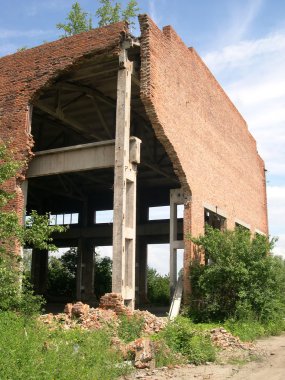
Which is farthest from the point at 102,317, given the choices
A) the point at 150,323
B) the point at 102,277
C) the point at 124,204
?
the point at 102,277

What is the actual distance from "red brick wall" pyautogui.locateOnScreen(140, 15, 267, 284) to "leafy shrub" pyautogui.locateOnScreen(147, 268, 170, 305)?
783cm

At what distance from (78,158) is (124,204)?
299 cm

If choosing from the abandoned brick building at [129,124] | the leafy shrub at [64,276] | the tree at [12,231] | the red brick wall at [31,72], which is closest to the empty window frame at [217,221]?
the abandoned brick building at [129,124]

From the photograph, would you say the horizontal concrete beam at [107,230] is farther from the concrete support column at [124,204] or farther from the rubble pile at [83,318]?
the rubble pile at [83,318]

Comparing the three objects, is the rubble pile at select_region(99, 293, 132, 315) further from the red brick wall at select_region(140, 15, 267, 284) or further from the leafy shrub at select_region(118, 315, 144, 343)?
the red brick wall at select_region(140, 15, 267, 284)

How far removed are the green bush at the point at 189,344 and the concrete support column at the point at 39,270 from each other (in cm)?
2232

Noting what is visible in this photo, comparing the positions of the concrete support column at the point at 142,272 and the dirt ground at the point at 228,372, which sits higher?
the concrete support column at the point at 142,272

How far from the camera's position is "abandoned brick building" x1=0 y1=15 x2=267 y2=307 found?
14.4 metres

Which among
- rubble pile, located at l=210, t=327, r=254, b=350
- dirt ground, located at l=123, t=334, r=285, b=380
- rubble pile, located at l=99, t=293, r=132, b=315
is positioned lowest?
dirt ground, located at l=123, t=334, r=285, b=380

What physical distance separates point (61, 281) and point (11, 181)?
63.4 feet

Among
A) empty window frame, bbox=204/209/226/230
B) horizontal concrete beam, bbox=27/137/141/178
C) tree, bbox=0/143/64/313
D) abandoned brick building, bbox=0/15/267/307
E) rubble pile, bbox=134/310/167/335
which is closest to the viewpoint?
tree, bbox=0/143/64/313

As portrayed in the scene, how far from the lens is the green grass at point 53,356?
652 cm

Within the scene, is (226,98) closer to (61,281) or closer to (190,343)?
(190,343)

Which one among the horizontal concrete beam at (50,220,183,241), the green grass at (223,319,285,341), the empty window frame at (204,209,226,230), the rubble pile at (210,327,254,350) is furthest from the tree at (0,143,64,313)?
the horizontal concrete beam at (50,220,183,241)
